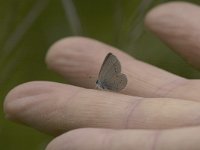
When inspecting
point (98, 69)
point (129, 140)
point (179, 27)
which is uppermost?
point (179, 27)

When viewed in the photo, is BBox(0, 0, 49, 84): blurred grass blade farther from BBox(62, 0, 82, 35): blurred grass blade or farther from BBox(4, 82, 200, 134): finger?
BBox(4, 82, 200, 134): finger

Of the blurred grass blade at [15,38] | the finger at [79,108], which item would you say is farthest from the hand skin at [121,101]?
the blurred grass blade at [15,38]

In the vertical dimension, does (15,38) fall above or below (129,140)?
above

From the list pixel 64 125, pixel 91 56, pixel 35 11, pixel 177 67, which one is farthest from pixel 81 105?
pixel 35 11

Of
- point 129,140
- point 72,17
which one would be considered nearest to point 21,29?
point 72,17

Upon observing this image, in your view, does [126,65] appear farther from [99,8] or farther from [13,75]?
[99,8]

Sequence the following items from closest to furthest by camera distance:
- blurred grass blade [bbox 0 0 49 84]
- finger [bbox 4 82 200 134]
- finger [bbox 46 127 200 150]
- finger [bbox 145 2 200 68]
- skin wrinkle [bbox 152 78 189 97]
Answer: finger [bbox 46 127 200 150] → finger [bbox 4 82 200 134] → skin wrinkle [bbox 152 78 189 97] → finger [bbox 145 2 200 68] → blurred grass blade [bbox 0 0 49 84]

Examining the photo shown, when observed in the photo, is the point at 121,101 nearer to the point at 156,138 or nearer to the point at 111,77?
the point at 111,77

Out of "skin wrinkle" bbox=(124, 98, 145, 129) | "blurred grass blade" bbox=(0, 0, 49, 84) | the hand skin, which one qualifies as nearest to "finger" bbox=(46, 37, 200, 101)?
the hand skin
